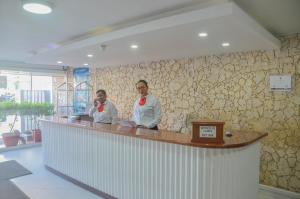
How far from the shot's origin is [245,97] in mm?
3908

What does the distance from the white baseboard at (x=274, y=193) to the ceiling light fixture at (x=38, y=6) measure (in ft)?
12.4

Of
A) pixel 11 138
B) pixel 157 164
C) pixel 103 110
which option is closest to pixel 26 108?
pixel 11 138

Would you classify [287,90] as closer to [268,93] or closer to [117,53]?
[268,93]

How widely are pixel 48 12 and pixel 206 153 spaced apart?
2.27 m

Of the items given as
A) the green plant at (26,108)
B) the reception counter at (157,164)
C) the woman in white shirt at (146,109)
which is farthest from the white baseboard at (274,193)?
the green plant at (26,108)

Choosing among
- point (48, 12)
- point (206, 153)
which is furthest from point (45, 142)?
point (206, 153)

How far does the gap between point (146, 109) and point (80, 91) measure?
3979 mm

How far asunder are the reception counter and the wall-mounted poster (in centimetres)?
302

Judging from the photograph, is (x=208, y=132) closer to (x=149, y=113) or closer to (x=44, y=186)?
(x=149, y=113)

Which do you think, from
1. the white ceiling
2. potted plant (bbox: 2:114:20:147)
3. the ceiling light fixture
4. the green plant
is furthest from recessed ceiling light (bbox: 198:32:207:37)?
potted plant (bbox: 2:114:20:147)

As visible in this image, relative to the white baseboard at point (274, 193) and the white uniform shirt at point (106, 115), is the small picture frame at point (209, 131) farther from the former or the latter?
the white uniform shirt at point (106, 115)

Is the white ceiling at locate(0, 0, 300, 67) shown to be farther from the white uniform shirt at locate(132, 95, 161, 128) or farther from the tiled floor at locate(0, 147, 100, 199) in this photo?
the tiled floor at locate(0, 147, 100, 199)

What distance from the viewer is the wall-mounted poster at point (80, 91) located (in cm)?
682

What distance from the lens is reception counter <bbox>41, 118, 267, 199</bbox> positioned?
2203 millimetres
